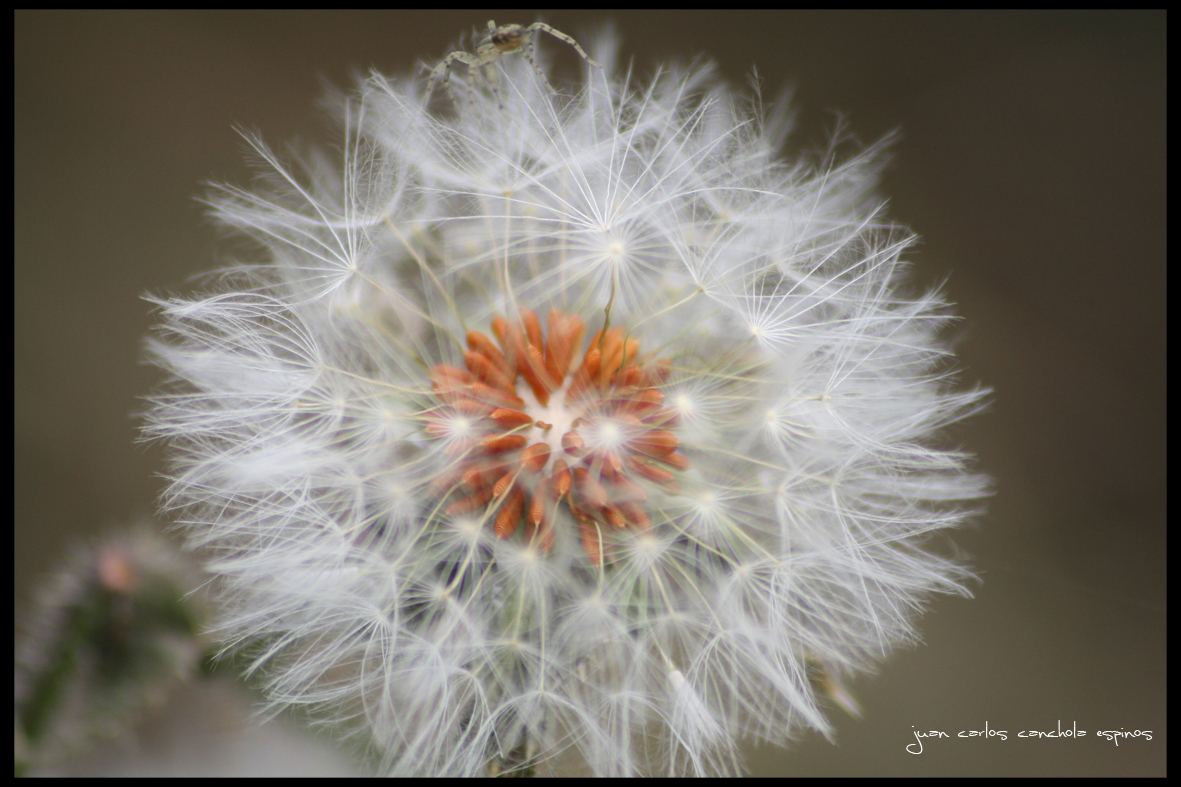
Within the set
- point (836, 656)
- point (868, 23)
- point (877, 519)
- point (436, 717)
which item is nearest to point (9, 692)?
point (436, 717)

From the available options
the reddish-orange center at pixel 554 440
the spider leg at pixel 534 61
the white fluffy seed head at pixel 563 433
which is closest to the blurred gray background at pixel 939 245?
the spider leg at pixel 534 61

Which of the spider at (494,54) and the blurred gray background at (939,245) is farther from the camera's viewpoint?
the blurred gray background at (939,245)

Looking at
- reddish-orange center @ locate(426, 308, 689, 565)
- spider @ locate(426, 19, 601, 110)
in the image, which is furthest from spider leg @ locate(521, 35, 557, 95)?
reddish-orange center @ locate(426, 308, 689, 565)

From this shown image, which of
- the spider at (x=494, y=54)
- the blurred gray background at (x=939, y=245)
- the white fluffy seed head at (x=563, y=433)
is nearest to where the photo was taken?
the white fluffy seed head at (x=563, y=433)

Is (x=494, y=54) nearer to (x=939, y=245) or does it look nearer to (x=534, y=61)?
(x=534, y=61)

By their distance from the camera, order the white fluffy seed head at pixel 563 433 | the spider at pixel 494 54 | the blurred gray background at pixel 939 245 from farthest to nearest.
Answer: the blurred gray background at pixel 939 245, the spider at pixel 494 54, the white fluffy seed head at pixel 563 433

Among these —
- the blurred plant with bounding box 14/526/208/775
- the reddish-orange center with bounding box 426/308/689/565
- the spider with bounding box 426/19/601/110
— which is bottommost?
the blurred plant with bounding box 14/526/208/775

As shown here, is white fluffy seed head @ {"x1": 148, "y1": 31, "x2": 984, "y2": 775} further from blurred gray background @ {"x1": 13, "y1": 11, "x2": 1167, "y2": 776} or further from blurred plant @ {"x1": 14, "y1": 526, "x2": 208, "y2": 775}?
blurred gray background @ {"x1": 13, "y1": 11, "x2": 1167, "y2": 776}

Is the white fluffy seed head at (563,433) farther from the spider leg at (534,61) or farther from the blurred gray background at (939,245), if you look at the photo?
the blurred gray background at (939,245)
